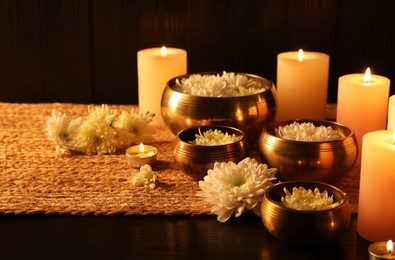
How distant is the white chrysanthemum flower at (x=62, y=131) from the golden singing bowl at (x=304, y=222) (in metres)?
0.41

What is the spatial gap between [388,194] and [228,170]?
20 centimetres

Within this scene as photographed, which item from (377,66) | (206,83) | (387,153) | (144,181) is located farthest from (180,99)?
(377,66)

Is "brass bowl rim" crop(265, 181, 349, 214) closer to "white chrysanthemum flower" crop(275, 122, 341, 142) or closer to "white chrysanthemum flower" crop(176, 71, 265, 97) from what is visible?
"white chrysanthemum flower" crop(275, 122, 341, 142)

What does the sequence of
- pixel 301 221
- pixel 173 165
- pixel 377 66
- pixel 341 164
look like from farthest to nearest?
pixel 377 66
pixel 173 165
pixel 341 164
pixel 301 221

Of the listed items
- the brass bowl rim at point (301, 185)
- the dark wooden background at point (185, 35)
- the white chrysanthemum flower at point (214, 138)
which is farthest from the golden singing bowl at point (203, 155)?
the dark wooden background at point (185, 35)

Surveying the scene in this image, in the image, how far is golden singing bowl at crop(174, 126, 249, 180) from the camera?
998mm

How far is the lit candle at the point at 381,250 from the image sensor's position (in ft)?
2.61

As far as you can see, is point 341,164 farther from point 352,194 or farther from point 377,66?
point 377,66

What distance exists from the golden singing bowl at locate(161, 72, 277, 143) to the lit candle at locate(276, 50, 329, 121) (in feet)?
0.33

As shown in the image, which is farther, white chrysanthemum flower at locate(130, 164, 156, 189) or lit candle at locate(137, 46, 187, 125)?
lit candle at locate(137, 46, 187, 125)

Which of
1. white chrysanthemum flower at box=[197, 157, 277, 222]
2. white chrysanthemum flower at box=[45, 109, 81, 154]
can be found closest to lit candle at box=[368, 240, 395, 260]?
white chrysanthemum flower at box=[197, 157, 277, 222]

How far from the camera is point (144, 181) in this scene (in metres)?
1.04

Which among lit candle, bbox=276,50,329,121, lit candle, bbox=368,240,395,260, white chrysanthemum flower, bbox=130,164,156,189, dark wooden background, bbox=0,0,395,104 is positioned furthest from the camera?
dark wooden background, bbox=0,0,395,104

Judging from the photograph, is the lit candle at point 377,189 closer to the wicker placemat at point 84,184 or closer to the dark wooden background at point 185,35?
the wicker placemat at point 84,184
